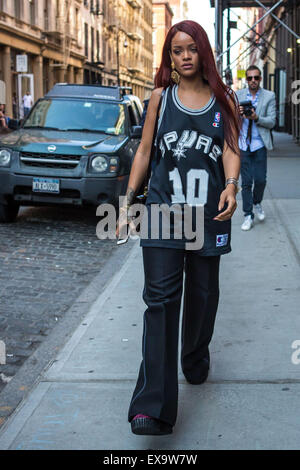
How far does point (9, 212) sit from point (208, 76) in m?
6.36

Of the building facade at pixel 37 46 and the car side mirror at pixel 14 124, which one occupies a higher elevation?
the building facade at pixel 37 46

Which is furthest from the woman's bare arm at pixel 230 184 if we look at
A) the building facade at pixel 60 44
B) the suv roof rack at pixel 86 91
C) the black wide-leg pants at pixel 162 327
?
the building facade at pixel 60 44

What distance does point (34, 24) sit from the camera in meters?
38.3

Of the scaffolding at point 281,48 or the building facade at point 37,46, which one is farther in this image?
the building facade at point 37,46

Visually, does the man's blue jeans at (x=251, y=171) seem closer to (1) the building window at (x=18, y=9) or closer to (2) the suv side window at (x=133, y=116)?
(2) the suv side window at (x=133, y=116)

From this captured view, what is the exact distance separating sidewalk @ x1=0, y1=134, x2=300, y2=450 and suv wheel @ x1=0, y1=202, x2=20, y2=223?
3.63m

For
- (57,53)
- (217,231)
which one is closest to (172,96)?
(217,231)

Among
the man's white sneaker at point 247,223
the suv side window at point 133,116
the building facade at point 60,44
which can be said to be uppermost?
the building facade at point 60,44

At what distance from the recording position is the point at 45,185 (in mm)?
8469

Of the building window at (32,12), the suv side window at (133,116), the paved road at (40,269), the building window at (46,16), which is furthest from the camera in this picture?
the building window at (46,16)

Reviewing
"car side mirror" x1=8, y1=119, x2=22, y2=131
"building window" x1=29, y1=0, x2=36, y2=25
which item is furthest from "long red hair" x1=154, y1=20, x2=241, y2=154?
"building window" x1=29, y1=0, x2=36, y2=25

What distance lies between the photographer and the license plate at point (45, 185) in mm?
8438

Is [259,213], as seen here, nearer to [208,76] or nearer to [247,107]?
[247,107]

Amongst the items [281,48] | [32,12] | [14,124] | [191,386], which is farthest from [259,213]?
[32,12]
